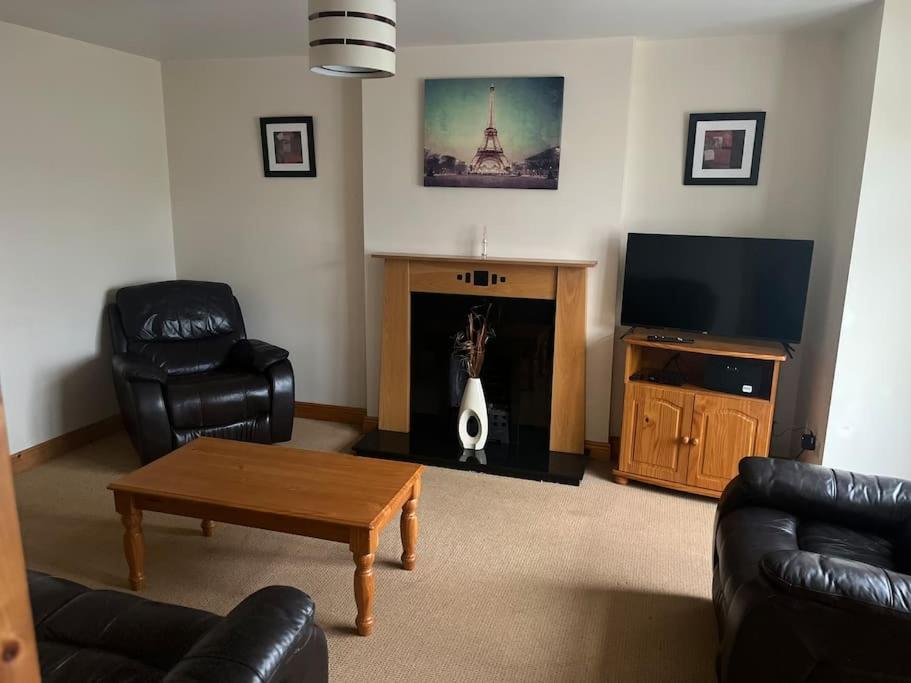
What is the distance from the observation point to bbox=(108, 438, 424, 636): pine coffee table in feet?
7.85

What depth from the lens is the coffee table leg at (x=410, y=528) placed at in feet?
9.07

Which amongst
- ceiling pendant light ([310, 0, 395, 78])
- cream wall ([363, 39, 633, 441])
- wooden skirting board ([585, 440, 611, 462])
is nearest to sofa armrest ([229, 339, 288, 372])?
cream wall ([363, 39, 633, 441])

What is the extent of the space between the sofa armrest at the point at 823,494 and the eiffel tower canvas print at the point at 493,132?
6.97ft

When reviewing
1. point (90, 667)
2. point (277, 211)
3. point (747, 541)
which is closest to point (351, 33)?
point (90, 667)

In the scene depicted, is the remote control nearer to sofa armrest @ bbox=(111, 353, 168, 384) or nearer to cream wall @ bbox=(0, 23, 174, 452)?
sofa armrest @ bbox=(111, 353, 168, 384)

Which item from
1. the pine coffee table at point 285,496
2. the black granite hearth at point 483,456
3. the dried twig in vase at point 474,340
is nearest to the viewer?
the pine coffee table at point 285,496

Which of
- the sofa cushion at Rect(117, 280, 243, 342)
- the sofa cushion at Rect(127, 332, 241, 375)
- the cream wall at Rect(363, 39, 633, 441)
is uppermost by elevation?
the cream wall at Rect(363, 39, 633, 441)

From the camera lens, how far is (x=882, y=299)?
10.4 ft

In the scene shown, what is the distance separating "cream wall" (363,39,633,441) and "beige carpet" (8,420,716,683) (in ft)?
2.96

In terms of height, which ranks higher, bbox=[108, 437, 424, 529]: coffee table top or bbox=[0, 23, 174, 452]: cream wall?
bbox=[0, 23, 174, 452]: cream wall

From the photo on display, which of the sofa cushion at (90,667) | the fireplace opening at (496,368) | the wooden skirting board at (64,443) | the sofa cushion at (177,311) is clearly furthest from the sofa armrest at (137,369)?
the sofa cushion at (90,667)

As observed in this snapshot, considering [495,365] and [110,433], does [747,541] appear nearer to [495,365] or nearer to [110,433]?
[495,365]

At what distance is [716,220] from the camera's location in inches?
152

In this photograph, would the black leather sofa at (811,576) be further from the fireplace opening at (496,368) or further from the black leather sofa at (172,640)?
the fireplace opening at (496,368)
